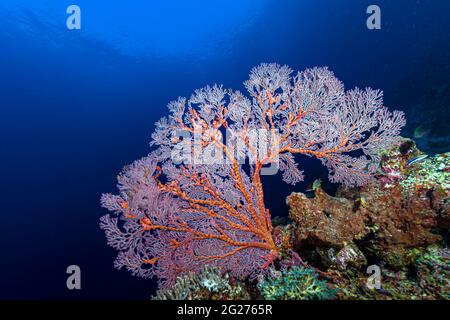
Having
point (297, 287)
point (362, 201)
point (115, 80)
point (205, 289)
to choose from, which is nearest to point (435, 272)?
point (362, 201)

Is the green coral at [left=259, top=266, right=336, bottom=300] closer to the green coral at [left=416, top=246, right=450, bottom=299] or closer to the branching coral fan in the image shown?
the branching coral fan

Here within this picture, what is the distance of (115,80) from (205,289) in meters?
49.9

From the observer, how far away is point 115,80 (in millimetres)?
45312

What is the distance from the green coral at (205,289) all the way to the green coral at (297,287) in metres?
0.52

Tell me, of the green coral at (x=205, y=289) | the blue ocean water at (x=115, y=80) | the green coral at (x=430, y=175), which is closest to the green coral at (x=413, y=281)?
the green coral at (x=430, y=175)

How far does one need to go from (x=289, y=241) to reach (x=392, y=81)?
26.2 metres

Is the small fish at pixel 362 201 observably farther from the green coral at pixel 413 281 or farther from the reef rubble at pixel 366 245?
the green coral at pixel 413 281

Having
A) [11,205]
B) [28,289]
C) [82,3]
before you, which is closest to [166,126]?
[28,289]

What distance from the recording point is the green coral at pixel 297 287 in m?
3.61

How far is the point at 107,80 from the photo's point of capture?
144 ft

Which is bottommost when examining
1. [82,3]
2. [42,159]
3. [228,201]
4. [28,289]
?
[28,289]

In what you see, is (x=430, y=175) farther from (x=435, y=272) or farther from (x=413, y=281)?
(x=413, y=281)
